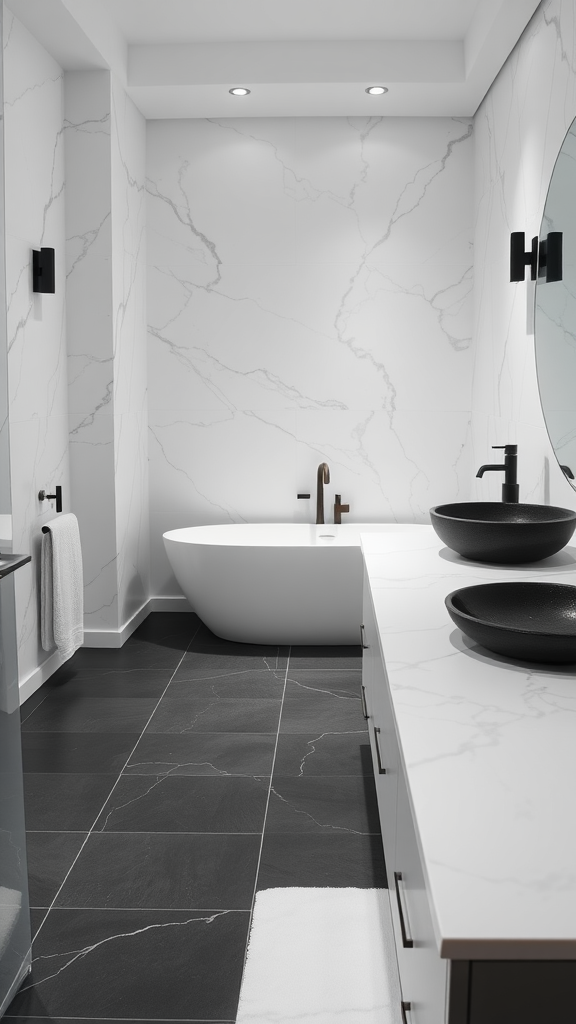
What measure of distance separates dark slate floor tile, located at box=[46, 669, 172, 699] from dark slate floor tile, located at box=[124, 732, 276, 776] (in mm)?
476

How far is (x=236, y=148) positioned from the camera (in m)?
4.65

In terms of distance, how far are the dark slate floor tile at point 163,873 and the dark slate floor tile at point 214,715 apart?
79 cm

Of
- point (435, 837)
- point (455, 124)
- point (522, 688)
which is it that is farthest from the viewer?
point (455, 124)

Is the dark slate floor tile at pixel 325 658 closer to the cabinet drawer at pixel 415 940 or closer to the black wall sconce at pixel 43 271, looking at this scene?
the black wall sconce at pixel 43 271

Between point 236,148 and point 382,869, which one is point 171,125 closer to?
point 236,148

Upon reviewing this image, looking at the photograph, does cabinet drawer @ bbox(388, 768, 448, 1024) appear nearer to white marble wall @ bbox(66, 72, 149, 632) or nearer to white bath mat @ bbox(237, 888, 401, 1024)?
white bath mat @ bbox(237, 888, 401, 1024)

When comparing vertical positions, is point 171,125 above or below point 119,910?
above

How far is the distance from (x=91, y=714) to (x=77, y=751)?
35 cm

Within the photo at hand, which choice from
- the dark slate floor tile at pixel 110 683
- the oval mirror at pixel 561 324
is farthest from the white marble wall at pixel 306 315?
the oval mirror at pixel 561 324

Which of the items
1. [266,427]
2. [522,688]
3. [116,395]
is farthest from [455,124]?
[522,688]

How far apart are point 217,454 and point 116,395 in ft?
2.76

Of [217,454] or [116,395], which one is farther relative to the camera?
[217,454]

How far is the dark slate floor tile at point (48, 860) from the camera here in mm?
2230

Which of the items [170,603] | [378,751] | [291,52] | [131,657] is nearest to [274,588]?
[131,657]
